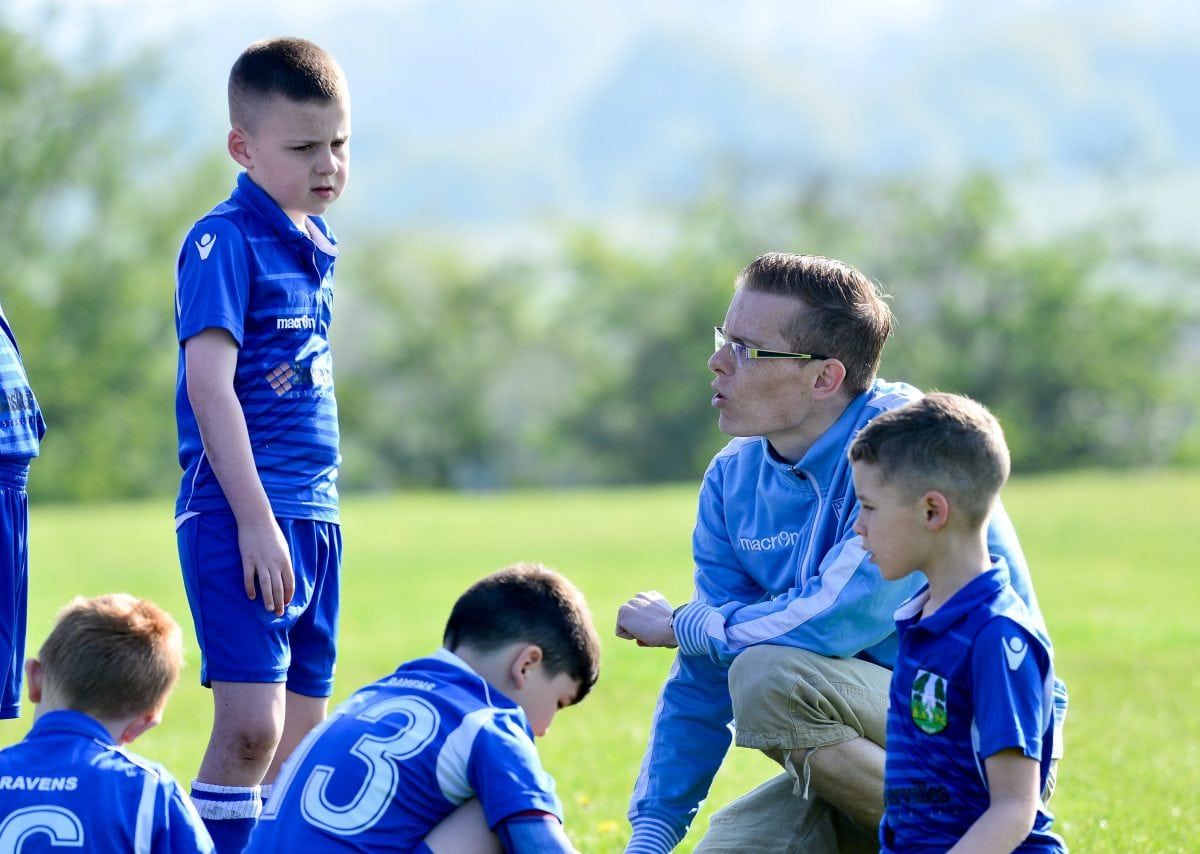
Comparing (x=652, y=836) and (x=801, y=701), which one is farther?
(x=652, y=836)

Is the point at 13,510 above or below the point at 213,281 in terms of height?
below

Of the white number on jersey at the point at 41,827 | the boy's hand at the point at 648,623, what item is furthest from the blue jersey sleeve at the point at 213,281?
the white number on jersey at the point at 41,827

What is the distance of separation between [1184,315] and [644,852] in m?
52.4

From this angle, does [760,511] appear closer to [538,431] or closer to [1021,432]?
[1021,432]

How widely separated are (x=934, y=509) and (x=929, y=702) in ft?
1.30

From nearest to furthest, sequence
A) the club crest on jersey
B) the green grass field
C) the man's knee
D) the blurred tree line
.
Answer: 1. the club crest on jersey
2. the man's knee
3. the green grass field
4. the blurred tree line

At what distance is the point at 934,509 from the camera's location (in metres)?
3.28

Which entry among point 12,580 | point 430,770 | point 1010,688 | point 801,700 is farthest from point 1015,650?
point 12,580

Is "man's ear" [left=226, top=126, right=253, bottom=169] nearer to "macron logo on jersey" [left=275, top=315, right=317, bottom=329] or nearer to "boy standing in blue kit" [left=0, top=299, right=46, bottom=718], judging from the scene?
"macron logo on jersey" [left=275, top=315, right=317, bottom=329]

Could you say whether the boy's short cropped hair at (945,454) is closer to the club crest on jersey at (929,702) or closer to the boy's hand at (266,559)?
the club crest on jersey at (929,702)

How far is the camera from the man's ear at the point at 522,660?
3.33 m

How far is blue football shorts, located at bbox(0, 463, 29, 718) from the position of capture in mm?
4203

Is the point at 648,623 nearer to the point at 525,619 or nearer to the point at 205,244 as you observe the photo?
the point at 525,619

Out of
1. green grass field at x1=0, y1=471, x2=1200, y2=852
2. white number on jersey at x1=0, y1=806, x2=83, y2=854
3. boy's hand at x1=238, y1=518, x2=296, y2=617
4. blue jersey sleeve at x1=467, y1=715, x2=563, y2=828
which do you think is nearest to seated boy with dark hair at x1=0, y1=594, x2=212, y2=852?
white number on jersey at x1=0, y1=806, x2=83, y2=854
